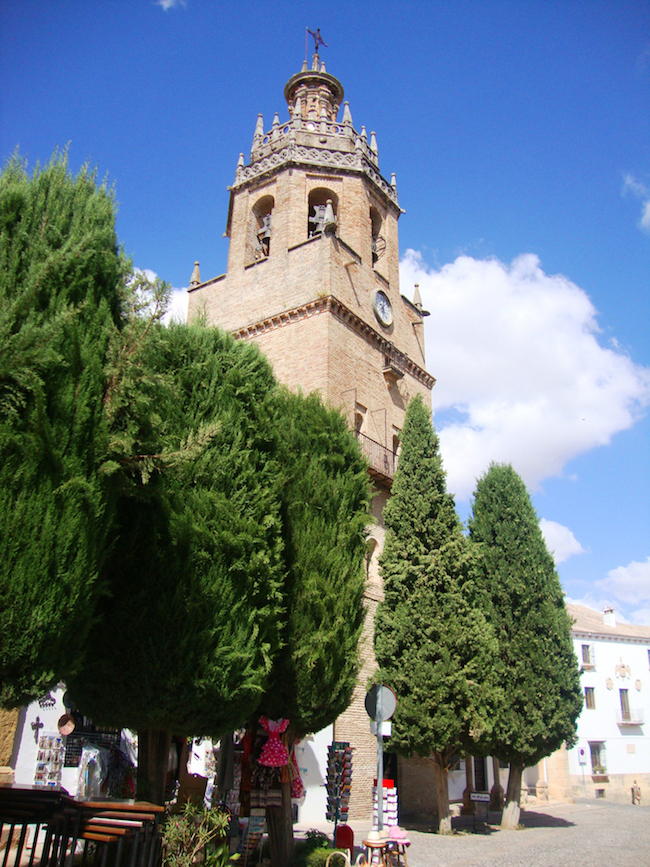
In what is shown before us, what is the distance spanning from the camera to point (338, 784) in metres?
11.0

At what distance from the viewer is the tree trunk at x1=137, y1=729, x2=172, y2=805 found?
830cm

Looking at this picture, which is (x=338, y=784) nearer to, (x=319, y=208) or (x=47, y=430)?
(x=47, y=430)

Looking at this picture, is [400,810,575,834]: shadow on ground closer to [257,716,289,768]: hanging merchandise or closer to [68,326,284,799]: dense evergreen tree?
[257,716,289,768]: hanging merchandise

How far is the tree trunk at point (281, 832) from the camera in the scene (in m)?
10.1

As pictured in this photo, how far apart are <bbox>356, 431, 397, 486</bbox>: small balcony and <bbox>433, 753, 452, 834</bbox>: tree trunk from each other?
7592 millimetres

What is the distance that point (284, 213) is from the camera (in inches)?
886

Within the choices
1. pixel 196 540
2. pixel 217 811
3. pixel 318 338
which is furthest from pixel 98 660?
pixel 318 338

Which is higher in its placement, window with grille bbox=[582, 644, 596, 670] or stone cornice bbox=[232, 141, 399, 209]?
stone cornice bbox=[232, 141, 399, 209]

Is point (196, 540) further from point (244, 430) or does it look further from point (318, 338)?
point (318, 338)

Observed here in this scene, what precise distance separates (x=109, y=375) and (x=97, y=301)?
37.5 inches

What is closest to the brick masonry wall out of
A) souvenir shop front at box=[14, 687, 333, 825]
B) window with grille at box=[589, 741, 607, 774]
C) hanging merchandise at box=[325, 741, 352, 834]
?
souvenir shop front at box=[14, 687, 333, 825]

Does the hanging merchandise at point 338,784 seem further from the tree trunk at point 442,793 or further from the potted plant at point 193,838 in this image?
the tree trunk at point 442,793

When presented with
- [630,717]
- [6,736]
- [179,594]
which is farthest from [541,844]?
[630,717]

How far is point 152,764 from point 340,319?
14.5 metres
